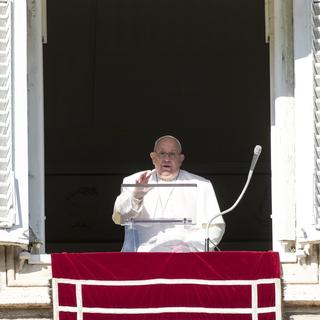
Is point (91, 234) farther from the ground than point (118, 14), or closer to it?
closer to it

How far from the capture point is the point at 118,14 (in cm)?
1298

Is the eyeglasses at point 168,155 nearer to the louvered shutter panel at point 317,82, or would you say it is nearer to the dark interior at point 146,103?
the louvered shutter panel at point 317,82

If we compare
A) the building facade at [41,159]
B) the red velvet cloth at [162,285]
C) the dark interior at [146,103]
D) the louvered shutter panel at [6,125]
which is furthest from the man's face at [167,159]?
the dark interior at [146,103]

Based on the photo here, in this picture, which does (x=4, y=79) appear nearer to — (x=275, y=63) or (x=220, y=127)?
(x=275, y=63)

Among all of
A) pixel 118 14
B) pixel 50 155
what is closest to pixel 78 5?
pixel 118 14

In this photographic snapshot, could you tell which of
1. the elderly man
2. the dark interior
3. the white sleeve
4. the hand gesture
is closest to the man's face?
the elderly man

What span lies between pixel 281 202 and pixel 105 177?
513cm

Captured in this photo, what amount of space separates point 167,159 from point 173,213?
392 mm

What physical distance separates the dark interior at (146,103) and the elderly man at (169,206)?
3.88 m

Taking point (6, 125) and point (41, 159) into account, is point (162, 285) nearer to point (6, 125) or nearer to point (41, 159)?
point (41, 159)

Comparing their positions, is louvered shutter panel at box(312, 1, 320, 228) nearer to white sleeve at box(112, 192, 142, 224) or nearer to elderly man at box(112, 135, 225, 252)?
elderly man at box(112, 135, 225, 252)

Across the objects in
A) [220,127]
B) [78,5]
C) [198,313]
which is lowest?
[198,313]

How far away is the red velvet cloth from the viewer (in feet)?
27.1

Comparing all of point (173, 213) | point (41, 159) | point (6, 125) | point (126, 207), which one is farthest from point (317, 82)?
point (6, 125)
